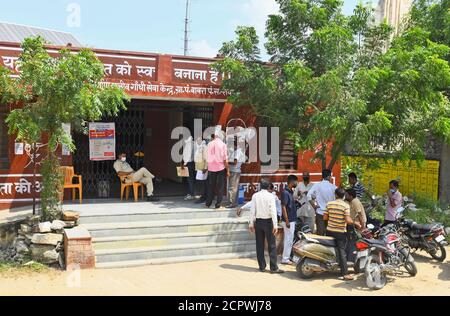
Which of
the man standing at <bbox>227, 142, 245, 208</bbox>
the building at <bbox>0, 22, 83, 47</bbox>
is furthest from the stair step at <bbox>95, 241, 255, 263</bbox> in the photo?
the building at <bbox>0, 22, 83, 47</bbox>

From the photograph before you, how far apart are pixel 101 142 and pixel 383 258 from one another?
6918 millimetres

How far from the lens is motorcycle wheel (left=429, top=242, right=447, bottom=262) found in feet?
29.6

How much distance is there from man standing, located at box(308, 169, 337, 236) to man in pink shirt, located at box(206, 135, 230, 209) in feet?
6.69

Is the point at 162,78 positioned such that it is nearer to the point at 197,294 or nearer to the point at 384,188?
the point at 197,294

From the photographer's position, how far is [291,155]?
12375 mm

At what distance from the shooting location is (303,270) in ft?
25.0

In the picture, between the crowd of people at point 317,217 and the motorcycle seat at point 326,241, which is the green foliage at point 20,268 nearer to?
the crowd of people at point 317,217

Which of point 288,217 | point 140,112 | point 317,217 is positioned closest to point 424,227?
point 317,217

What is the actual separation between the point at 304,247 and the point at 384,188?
9.44 m

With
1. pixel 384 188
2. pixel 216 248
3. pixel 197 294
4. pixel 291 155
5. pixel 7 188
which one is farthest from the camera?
pixel 384 188
